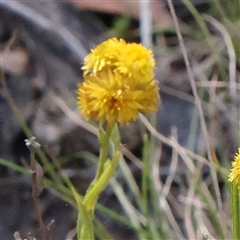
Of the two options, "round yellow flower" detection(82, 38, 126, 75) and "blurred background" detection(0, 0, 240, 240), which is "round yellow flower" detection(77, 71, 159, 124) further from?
"blurred background" detection(0, 0, 240, 240)

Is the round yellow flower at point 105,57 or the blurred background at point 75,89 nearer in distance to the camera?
the round yellow flower at point 105,57

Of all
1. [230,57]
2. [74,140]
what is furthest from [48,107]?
[230,57]

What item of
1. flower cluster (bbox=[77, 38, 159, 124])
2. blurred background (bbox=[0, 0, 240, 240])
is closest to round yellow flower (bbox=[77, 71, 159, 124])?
flower cluster (bbox=[77, 38, 159, 124])

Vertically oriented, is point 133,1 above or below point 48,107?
above

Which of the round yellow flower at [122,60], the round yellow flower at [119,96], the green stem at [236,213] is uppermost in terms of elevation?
the round yellow flower at [122,60]

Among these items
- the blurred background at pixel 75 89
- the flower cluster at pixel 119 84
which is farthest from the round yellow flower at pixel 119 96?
the blurred background at pixel 75 89

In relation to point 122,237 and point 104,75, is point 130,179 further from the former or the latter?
point 104,75

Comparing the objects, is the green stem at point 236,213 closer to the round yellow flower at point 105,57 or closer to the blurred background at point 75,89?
the round yellow flower at point 105,57

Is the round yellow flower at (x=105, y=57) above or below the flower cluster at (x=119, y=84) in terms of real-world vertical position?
above

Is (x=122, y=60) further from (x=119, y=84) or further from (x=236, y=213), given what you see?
(x=236, y=213)
